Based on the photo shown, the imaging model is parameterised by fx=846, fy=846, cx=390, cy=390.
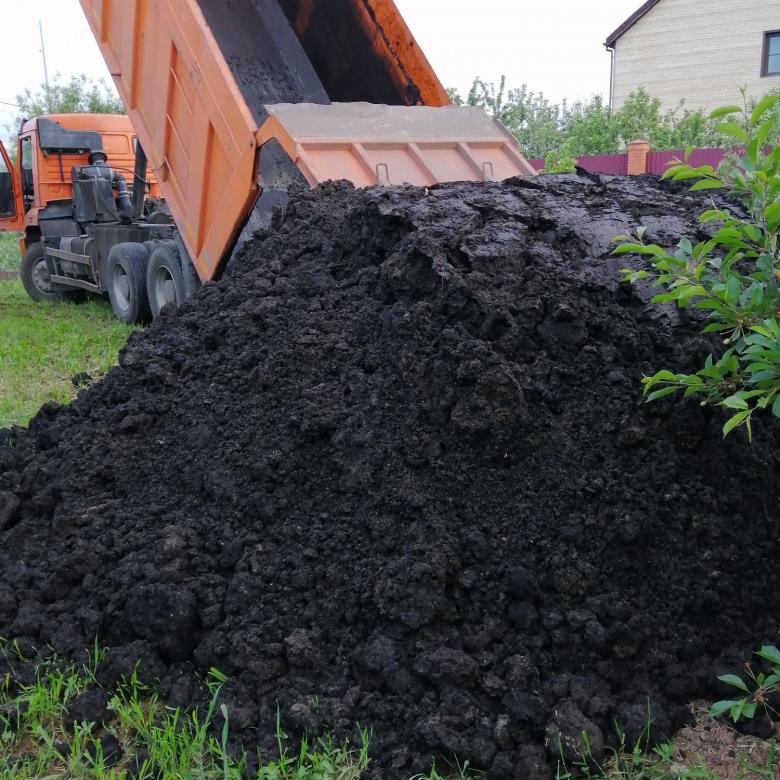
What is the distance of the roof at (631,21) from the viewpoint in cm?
2756

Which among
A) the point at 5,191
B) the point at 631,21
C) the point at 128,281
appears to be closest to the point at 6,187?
the point at 5,191

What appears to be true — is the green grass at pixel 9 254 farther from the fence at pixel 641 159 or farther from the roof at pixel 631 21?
the roof at pixel 631 21

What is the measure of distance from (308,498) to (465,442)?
25.5 inches

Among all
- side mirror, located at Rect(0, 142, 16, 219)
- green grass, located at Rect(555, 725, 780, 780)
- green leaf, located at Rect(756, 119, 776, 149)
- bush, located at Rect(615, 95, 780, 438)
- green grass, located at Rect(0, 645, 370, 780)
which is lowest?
green grass, located at Rect(0, 645, 370, 780)

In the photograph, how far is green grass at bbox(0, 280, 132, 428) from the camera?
6.02m

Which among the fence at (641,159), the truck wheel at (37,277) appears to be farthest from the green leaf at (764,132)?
the fence at (641,159)

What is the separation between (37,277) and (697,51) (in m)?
23.5

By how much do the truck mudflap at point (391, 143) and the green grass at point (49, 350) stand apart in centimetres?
241

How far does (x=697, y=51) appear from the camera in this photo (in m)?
27.5

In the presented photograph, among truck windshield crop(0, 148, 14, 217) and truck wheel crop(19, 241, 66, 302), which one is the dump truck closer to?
truck wheel crop(19, 241, 66, 302)

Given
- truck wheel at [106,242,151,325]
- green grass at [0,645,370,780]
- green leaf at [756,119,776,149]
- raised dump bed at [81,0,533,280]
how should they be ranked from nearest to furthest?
green leaf at [756,119,776,149]
green grass at [0,645,370,780]
raised dump bed at [81,0,533,280]
truck wheel at [106,242,151,325]

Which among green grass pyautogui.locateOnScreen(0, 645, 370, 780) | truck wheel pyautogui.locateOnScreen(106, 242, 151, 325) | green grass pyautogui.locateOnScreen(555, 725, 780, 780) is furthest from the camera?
truck wheel pyautogui.locateOnScreen(106, 242, 151, 325)

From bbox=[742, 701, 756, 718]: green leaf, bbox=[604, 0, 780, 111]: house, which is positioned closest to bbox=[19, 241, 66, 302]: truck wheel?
bbox=[742, 701, 756, 718]: green leaf

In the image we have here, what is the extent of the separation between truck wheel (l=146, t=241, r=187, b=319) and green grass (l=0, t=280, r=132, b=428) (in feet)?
1.74
